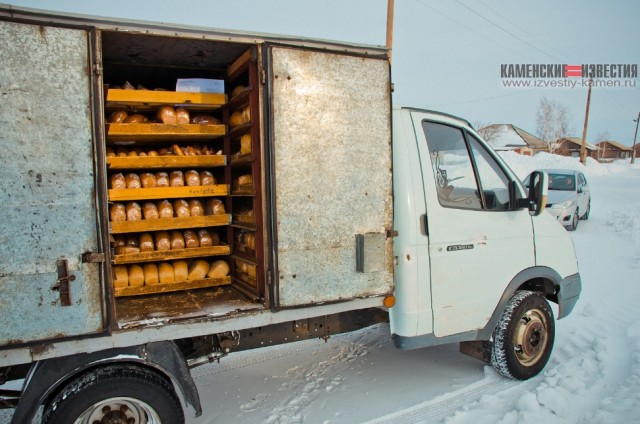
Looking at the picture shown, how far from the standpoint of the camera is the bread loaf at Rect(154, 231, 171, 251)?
13.6 feet

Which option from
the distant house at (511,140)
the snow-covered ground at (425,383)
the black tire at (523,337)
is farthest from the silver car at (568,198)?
the distant house at (511,140)

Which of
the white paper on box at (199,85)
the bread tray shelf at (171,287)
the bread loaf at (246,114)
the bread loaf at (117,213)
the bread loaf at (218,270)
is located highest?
the white paper on box at (199,85)

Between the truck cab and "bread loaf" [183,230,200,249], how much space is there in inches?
72.2

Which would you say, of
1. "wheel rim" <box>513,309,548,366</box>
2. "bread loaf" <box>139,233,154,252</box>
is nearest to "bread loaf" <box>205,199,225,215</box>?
"bread loaf" <box>139,233,154,252</box>

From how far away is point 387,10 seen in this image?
1450 cm

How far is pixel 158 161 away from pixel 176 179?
0.88ft

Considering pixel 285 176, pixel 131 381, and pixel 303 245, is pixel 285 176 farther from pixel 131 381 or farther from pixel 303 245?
pixel 131 381

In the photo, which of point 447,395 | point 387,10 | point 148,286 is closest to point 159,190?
point 148,286

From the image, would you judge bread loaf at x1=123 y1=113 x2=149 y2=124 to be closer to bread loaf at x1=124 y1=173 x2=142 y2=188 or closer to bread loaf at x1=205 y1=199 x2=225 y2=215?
bread loaf at x1=124 y1=173 x2=142 y2=188

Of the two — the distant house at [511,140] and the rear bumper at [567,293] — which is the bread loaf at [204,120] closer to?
the rear bumper at [567,293]

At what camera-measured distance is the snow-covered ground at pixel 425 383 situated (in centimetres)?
372

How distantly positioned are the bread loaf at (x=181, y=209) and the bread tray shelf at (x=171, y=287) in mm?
588

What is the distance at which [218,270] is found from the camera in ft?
14.0

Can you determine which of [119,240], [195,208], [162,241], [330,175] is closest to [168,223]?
[162,241]
